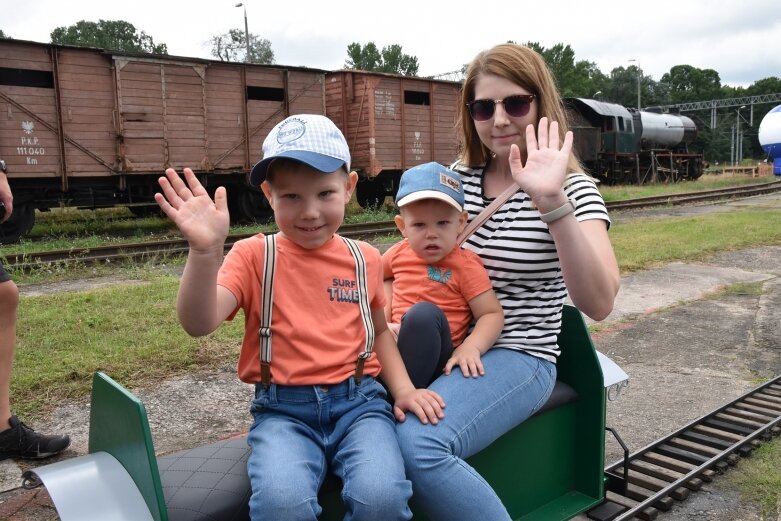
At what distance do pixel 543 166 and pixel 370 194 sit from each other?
17078mm

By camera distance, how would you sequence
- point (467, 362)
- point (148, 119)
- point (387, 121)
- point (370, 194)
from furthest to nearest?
point (370, 194), point (387, 121), point (148, 119), point (467, 362)

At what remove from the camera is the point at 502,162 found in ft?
9.03

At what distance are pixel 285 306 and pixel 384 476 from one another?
576 mm

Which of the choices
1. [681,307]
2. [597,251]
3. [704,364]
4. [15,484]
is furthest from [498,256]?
[681,307]

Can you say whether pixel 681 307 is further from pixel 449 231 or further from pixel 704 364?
pixel 449 231

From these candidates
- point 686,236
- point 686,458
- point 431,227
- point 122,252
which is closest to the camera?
point 431,227

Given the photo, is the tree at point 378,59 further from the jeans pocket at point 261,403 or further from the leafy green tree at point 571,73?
the jeans pocket at point 261,403

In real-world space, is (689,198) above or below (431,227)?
below

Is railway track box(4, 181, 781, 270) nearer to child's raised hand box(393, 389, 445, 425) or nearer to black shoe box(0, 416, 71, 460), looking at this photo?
black shoe box(0, 416, 71, 460)

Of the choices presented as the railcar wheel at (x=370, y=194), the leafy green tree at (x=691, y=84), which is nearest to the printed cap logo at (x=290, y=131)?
the railcar wheel at (x=370, y=194)

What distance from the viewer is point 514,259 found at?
2525 mm

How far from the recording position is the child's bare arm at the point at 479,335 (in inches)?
92.6

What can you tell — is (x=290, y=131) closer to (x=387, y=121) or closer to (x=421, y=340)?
(x=421, y=340)

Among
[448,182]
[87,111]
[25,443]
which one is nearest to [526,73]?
[448,182]
